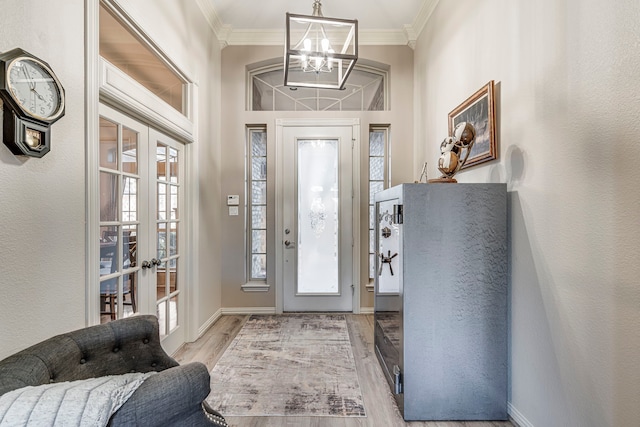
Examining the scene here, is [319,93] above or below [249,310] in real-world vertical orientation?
above

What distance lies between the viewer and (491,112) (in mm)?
2041

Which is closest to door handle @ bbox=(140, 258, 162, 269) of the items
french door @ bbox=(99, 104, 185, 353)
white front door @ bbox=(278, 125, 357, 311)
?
french door @ bbox=(99, 104, 185, 353)

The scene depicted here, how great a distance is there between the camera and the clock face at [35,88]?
1.20m

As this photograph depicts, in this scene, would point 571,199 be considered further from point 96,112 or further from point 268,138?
point 268,138

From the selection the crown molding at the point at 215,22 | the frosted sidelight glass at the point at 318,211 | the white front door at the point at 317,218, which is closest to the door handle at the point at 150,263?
the white front door at the point at 317,218

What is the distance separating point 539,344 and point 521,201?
775 mm

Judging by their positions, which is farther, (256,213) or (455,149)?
(256,213)

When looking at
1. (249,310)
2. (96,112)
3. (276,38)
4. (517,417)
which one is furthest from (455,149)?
(249,310)

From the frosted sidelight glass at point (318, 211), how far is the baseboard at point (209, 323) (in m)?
1.01

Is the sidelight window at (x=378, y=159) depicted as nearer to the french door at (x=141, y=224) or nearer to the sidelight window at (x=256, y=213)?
the sidelight window at (x=256, y=213)

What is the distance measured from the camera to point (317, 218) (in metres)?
3.87

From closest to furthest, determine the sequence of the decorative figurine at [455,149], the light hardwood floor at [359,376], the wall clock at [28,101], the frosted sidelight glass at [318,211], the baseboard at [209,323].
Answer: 1. the wall clock at [28,101]
2. the light hardwood floor at [359,376]
3. the decorative figurine at [455,149]
4. the baseboard at [209,323]
5. the frosted sidelight glass at [318,211]

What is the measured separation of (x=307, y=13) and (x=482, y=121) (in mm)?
2313

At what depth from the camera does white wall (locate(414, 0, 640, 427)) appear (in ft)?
3.91
